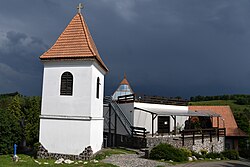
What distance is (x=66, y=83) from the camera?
14891 mm

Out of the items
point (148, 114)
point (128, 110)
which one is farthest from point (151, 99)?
point (128, 110)

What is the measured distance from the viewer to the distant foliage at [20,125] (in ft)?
52.7

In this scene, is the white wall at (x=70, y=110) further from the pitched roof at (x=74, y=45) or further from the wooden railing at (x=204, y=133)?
the wooden railing at (x=204, y=133)

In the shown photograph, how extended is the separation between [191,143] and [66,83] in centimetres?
1226

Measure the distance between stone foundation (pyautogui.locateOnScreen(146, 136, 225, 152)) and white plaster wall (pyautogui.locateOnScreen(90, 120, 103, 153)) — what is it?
14.0 feet

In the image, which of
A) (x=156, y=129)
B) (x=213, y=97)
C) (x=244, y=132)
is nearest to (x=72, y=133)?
(x=156, y=129)

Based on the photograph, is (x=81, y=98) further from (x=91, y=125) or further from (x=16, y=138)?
(x=16, y=138)

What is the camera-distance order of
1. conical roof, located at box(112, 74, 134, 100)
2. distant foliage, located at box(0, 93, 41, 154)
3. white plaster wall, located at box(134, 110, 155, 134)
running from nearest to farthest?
distant foliage, located at box(0, 93, 41, 154) < white plaster wall, located at box(134, 110, 155, 134) < conical roof, located at box(112, 74, 134, 100)

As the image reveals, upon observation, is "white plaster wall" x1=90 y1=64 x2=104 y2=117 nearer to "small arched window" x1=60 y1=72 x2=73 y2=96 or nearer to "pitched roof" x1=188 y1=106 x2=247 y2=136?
"small arched window" x1=60 y1=72 x2=73 y2=96

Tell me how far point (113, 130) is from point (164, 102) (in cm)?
572

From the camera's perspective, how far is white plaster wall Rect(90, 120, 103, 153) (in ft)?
47.5

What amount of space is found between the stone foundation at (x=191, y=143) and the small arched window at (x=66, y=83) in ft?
24.3

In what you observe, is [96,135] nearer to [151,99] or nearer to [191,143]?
[151,99]

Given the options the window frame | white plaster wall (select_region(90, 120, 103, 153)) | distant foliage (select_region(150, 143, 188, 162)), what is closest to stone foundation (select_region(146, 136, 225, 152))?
distant foliage (select_region(150, 143, 188, 162))
